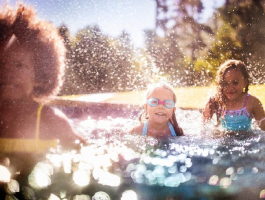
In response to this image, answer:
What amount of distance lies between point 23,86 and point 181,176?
0.62 metres

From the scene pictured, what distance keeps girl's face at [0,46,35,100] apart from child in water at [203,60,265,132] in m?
1.28

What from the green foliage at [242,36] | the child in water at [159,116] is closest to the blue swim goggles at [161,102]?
the child in water at [159,116]

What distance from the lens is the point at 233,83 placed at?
75.8 inches

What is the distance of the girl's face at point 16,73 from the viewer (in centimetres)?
97

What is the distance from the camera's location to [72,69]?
9500 mm

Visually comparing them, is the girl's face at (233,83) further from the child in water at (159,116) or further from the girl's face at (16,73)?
the girl's face at (16,73)

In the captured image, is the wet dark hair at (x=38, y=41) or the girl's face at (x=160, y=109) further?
the girl's face at (x=160, y=109)

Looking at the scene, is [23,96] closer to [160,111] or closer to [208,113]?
[160,111]

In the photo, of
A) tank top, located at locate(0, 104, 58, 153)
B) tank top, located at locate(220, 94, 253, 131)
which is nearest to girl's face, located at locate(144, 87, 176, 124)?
tank top, located at locate(220, 94, 253, 131)

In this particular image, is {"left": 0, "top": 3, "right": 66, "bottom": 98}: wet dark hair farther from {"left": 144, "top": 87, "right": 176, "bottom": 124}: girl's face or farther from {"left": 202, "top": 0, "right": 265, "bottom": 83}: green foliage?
{"left": 202, "top": 0, "right": 265, "bottom": 83}: green foliage

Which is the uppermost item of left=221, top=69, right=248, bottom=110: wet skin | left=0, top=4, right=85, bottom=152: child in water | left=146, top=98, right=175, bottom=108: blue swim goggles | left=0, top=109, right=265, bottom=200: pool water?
left=221, top=69, right=248, bottom=110: wet skin

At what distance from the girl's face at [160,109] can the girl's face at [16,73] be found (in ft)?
2.23

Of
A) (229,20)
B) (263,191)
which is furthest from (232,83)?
(229,20)

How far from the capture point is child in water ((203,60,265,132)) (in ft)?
6.19
